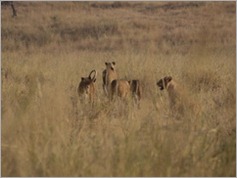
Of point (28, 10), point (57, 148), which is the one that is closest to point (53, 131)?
point (57, 148)

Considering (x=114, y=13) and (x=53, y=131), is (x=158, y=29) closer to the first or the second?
(x=114, y=13)

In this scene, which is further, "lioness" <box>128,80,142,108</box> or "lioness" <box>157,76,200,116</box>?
"lioness" <box>128,80,142,108</box>

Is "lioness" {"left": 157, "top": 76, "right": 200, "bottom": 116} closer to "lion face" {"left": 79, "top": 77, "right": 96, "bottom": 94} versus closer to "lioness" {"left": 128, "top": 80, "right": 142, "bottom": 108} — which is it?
"lioness" {"left": 128, "top": 80, "right": 142, "bottom": 108}

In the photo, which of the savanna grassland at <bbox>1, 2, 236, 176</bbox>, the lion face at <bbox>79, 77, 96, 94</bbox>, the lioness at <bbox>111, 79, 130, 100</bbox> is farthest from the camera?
the lion face at <bbox>79, 77, 96, 94</bbox>

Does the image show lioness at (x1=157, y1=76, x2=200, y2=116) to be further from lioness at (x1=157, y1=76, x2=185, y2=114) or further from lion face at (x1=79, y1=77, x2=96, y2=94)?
lion face at (x1=79, y1=77, x2=96, y2=94)

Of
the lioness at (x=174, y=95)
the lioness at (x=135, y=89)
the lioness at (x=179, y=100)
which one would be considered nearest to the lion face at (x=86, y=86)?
the lioness at (x=135, y=89)

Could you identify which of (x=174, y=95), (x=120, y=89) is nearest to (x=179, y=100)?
(x=174, y=95)

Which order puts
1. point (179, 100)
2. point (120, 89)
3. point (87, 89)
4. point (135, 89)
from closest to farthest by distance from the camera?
1. point (179, 100)
2. point (120, 89)
3. point (87, 89)
4. point (135, 89)

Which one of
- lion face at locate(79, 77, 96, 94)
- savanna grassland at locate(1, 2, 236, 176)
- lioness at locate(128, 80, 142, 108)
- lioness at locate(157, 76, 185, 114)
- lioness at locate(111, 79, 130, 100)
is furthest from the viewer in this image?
lioness at locate(128, 80, 142, 108)

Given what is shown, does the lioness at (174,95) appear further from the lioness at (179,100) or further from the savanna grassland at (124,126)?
the savanna grassland at (124,126)

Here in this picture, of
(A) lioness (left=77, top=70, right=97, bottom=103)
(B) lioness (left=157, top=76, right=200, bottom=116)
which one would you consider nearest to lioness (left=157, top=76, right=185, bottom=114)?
(B) lioness (left=157, top=76, right=200, bottom=116)

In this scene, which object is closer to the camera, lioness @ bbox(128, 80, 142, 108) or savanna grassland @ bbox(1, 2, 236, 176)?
savanna grassland @ bbox(1, 2, 236, 176)

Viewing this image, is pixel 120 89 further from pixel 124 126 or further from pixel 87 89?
pixel 124 126

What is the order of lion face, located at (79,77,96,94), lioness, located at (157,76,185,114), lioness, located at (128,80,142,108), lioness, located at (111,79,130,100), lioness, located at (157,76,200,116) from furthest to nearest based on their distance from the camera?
1. lioness, located at (128,80,142,108)
2. lion face, located at (79,77,96,94)
3. lioness, located at (111,79,130,100)
4. lioness, located at (157,76,185,114)
5. lioness, located at (157,76,200,116)
